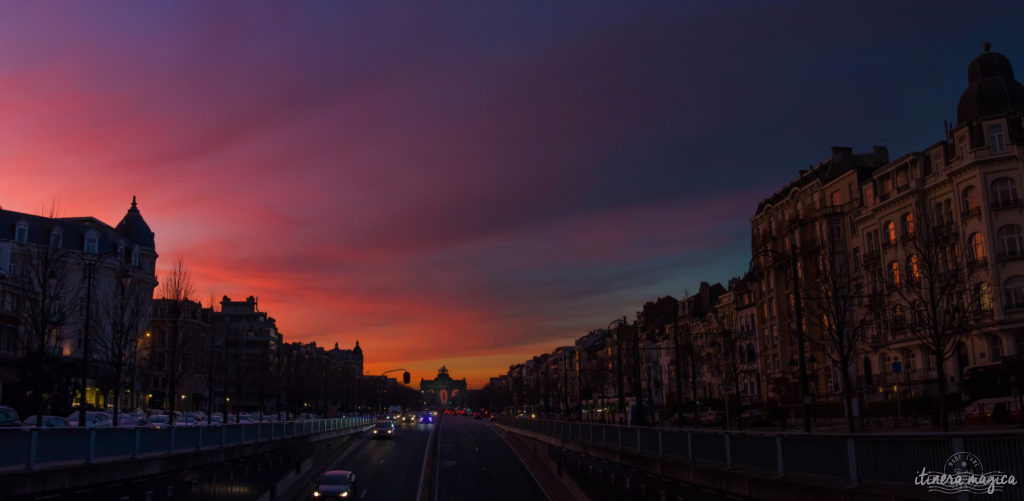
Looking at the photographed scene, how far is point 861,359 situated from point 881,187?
1566cm

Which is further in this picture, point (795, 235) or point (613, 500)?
point (795, 235)

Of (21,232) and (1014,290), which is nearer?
(1014,290)

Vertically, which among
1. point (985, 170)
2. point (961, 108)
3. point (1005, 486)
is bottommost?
point (1005, 486)

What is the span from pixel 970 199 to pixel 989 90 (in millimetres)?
10222

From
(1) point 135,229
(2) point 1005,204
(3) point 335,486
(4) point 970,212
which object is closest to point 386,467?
(3) point 335,486

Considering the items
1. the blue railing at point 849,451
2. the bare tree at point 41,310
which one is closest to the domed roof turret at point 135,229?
the bare tree at point 41,310

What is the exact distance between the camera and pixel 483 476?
43.5 m

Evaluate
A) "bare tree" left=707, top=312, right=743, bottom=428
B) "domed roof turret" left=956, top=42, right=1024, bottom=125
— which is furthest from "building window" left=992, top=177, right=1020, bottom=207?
"bare tree" left=707, top=312, right=743, bottom=428

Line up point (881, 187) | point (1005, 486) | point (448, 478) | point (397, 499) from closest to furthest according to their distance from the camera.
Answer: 1. point (1005, 486)
2. point (397, 499)
3. point (448, 478)
4. point (881, 187)

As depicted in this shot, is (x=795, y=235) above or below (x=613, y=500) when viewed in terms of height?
above

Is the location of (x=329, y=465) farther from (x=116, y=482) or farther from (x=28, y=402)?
(x=28, y=402)

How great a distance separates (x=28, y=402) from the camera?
6488 cm

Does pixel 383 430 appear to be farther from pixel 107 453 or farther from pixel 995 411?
pixel 995 411

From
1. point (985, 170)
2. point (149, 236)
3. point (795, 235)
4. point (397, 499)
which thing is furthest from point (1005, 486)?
point (149, 236)
